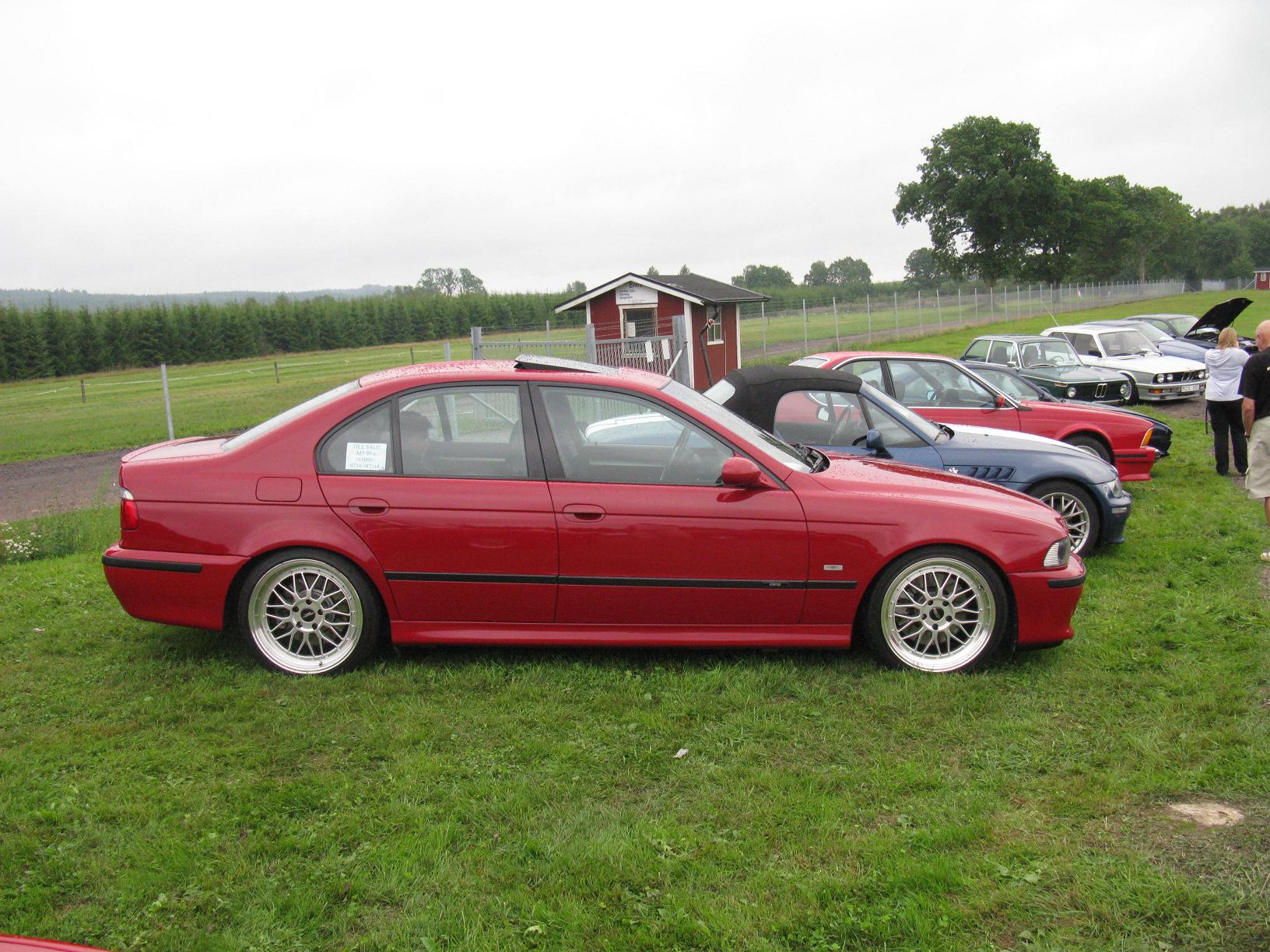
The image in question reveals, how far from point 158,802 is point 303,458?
1.82 metres

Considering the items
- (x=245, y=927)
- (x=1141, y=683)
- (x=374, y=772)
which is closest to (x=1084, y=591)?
(x=1141, y=683)

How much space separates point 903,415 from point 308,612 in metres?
4.46

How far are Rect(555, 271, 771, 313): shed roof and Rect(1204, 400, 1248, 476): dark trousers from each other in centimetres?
1474

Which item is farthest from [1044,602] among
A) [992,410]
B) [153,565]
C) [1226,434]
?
[1226,434]

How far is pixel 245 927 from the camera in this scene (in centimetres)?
298

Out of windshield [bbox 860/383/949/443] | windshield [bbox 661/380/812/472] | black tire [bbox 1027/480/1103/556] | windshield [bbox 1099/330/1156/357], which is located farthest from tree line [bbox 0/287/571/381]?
windshield [bbox 661/380/812/472]

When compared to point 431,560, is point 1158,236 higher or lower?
higher

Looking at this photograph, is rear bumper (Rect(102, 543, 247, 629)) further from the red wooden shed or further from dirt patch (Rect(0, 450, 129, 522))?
the red wooden shed

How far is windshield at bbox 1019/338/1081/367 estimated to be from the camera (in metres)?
16.8

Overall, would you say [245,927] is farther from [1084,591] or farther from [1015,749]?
[1084,591]

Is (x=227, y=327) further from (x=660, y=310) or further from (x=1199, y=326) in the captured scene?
(x=1199, y=326)

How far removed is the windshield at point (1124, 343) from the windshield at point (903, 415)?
1394 centimetres

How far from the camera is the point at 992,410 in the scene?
9.47 metres

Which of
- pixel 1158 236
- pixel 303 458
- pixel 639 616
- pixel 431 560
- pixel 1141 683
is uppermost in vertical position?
pixel 1158 236
